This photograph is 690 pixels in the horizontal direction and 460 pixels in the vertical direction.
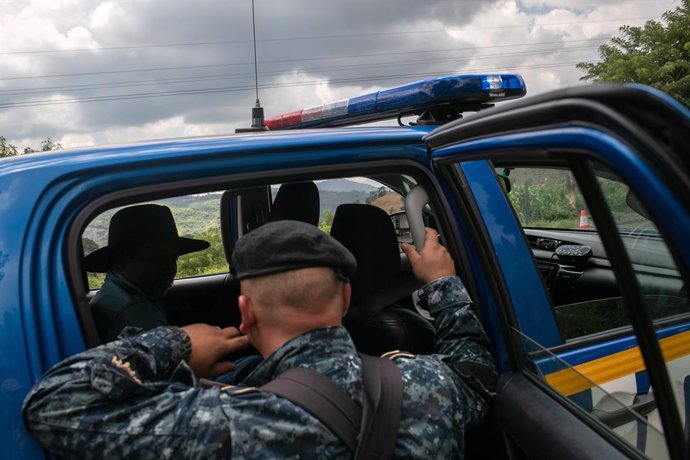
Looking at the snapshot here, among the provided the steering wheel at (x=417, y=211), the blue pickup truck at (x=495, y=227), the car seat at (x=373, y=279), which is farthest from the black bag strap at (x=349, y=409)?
the car seat at (x=373, y=279)

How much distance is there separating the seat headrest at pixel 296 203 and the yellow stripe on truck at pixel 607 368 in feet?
4.59

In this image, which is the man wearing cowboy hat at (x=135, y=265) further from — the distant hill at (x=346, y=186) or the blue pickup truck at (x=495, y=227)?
the distant hill at (x=346, y=186)

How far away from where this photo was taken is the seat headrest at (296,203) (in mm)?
2678

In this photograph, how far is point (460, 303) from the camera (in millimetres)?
1646

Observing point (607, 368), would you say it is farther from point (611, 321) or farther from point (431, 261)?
point (431, 261)

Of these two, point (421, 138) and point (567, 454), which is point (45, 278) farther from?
point (567, 454)

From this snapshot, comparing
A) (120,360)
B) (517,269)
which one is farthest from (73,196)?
(517,269)

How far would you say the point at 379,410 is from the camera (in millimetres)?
1229

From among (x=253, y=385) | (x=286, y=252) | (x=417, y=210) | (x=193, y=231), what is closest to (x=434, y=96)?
(x=417, y=210)

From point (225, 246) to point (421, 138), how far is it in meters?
2.27

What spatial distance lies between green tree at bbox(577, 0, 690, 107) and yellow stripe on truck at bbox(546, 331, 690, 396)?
28330 mm

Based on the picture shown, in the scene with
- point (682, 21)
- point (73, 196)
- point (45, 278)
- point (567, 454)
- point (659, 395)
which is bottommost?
point (567, 454)

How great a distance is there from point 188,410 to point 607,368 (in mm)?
1263

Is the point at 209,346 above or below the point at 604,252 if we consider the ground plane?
below
